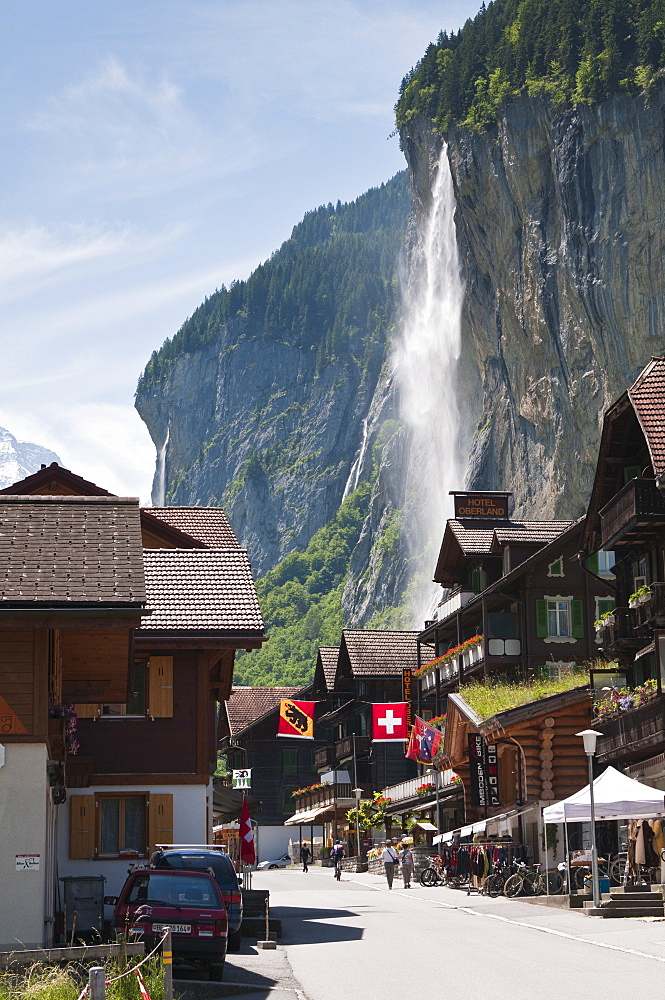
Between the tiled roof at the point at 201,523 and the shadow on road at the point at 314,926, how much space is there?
29.4 ft

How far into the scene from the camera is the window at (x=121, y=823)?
86.3 feet

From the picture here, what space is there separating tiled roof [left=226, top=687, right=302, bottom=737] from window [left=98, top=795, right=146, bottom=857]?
→ 200 ft

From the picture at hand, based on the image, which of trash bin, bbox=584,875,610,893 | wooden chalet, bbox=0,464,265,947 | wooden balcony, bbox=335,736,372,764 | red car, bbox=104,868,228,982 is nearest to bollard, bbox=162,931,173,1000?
red car, bbox=104,868,228,982

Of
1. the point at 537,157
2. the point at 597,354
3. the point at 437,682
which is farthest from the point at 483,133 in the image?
the point at 437,682

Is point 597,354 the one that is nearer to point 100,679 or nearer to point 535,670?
point 535,670

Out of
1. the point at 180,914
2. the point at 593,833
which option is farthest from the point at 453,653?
the point at 180,914

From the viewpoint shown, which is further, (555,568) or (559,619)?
(559,619)

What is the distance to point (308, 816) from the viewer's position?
77.9m

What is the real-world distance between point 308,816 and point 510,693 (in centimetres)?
3627

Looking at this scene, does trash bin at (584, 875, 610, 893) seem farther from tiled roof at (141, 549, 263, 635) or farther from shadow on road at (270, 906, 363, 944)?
tiled roof at (141, 549, 263, 635)

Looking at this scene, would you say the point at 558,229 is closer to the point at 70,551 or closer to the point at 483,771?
the point at 483,771

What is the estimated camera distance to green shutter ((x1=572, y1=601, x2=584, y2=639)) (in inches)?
2119

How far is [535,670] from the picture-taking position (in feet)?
175

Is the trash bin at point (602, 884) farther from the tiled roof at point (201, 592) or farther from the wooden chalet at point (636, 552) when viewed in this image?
the tiled roof at point (201, 592)
